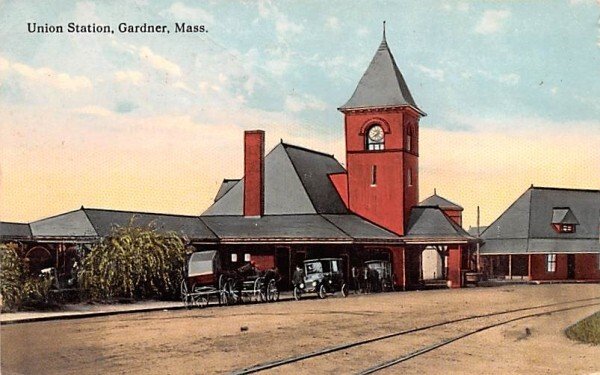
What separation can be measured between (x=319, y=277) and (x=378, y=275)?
1543 millimetres

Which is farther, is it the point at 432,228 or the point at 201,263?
the point at 432,228

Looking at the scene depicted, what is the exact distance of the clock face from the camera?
20.1 metres

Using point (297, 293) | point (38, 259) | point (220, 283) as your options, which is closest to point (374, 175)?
point (297, 293)

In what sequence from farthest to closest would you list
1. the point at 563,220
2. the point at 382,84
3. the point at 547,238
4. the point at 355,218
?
the point at 547,238 < the point at 355,218 < the point at 563,220 < the point at 382,84

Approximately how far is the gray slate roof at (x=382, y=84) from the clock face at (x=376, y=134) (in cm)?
272

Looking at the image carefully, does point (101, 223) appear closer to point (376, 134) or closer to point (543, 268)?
point (376, 134)

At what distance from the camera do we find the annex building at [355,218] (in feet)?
43.1

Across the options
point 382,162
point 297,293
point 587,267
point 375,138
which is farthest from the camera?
point 382,162

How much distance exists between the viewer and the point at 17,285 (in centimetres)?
1285

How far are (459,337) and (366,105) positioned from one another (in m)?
5.89

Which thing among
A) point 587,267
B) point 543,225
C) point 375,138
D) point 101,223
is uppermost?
point 375,138

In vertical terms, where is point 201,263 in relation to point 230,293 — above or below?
above

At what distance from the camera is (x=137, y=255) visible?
14.9 m

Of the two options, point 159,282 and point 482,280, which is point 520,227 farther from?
point 159,282
